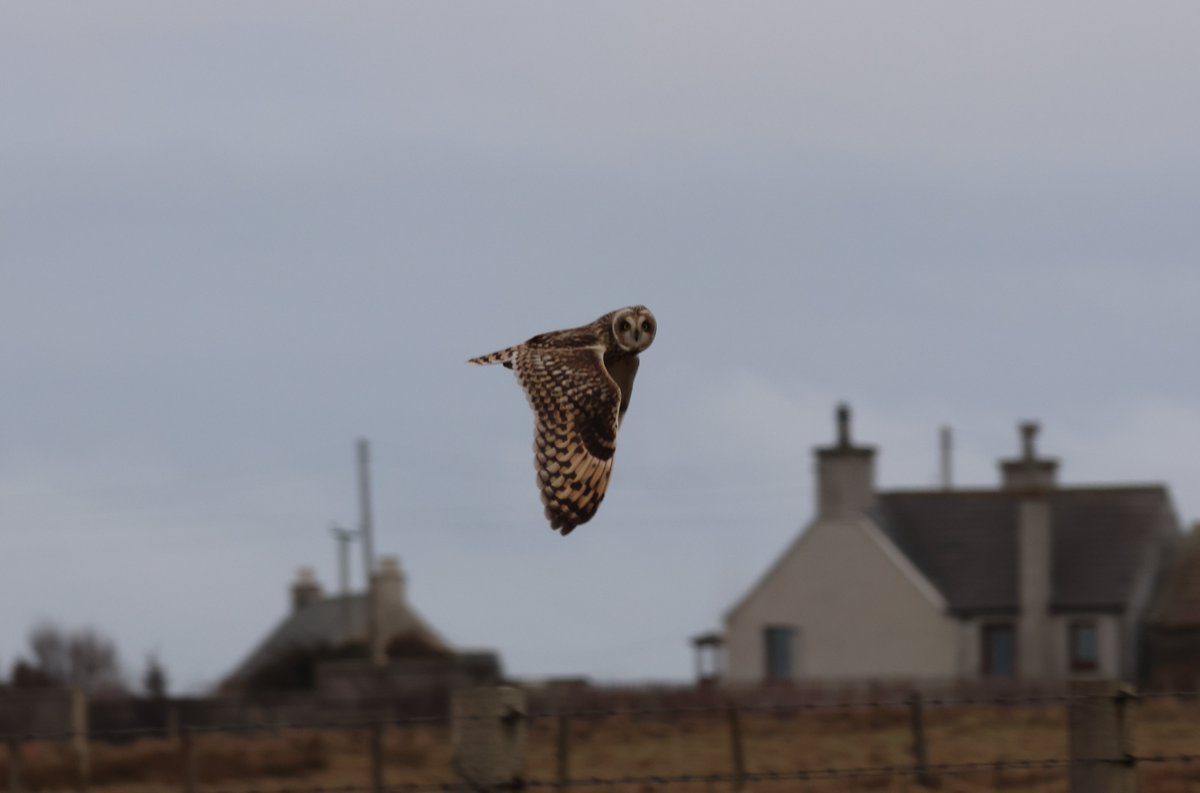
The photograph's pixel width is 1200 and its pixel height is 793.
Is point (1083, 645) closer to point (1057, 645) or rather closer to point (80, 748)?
point (1057, 645)

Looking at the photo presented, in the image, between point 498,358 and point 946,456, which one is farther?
point 946,456

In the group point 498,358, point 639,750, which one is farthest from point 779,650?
point 498,358

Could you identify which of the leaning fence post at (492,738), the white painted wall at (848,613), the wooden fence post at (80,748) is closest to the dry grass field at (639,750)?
the wooden fence post at (80,748)

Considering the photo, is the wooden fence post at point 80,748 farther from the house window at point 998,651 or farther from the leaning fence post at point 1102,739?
the house window at point 998,651

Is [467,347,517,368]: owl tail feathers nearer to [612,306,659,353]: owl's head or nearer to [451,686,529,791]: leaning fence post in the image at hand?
[612,306,659,353]: owl's head

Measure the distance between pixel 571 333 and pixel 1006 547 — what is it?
1354 inches

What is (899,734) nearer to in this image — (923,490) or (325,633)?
(923,490)

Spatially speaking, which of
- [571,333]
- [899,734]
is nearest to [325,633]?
[899,734]

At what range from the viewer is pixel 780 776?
24.0ft

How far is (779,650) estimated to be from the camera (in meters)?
42.6

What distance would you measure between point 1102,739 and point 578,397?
7.82 ft

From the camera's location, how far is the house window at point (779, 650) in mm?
42500

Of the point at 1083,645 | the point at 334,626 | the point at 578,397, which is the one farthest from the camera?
the point at 334,626

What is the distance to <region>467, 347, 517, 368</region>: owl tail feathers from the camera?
9141 millimetres
